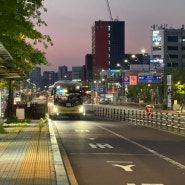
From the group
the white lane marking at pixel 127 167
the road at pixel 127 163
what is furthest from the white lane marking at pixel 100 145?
the white lane marking at pixel 127 167

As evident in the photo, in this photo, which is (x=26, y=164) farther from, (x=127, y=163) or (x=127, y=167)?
(x=127, y=163)

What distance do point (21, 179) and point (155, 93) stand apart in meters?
115

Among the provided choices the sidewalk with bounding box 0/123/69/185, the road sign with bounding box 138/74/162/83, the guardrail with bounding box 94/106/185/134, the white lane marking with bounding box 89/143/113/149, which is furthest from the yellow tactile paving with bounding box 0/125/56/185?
the road sign with bounding box 138/74/162/83

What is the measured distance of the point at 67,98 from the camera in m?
59.2

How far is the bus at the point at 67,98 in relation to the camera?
59188mm

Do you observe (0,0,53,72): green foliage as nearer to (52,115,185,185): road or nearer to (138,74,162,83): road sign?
(52,115,185,185): road

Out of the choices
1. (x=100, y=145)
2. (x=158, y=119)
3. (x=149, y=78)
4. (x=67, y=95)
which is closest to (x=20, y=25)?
(x=100, y=145)

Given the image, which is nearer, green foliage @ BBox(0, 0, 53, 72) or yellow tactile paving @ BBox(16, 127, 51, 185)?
yellow tactile paving @ BBox(16, 127, 51, 185)

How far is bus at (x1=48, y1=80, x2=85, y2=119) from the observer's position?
59.2 m

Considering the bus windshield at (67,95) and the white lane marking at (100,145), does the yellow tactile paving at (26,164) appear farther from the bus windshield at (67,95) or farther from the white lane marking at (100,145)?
the bus windshield at (67,95)

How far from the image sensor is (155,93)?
414 ft

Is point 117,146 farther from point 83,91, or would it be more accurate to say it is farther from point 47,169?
point 83,91

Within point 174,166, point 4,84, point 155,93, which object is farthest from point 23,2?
point 155,93

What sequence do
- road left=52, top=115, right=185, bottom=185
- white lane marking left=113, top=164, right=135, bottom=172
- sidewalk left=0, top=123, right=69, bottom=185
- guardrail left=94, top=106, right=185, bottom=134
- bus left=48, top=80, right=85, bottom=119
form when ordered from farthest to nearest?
bus left=48, top=80, right=85, bottom=119, guardrail left=94, top=106, right=185, bottom=134, white lane marking left=113, top=164, right=135, bottom=172, road left=52, top=115, right=185, bottom=185, sidewalk left=0, top=123, right=69, bottom=185
